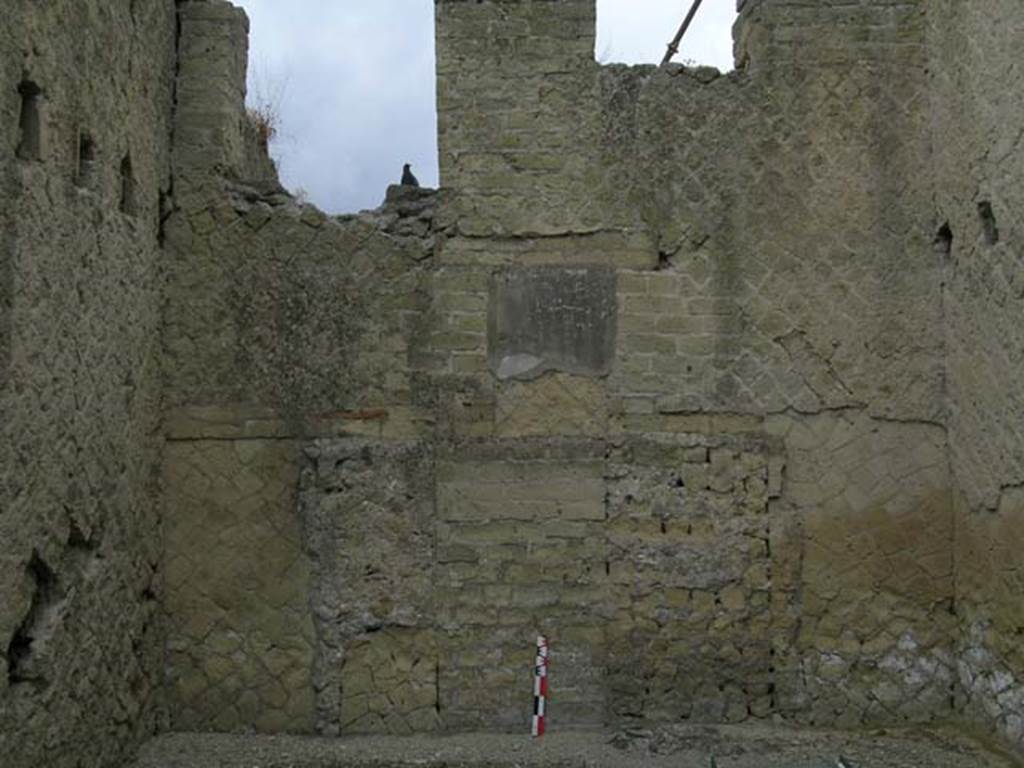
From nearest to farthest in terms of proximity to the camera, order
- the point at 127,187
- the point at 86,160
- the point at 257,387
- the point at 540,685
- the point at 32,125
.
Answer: the point at 32,125, the point at 86,160, the point at 127,187, the point at 540,685, the point at 257,387

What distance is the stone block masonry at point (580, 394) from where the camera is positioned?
233 inches

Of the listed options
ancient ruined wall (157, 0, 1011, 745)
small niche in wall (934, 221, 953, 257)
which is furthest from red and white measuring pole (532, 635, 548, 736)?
small niche in wall (934, 221, 953, 257)

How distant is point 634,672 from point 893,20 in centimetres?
359

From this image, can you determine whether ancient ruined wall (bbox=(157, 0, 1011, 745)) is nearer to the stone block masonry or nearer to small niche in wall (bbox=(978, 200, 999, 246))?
the stone block masonry

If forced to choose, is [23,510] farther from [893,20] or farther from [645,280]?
[893,20]

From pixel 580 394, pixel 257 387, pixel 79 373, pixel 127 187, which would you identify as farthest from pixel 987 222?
pixel 79 373

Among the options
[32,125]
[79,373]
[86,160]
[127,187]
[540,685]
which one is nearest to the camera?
[32,125]

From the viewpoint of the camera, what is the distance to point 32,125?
14.4 ft

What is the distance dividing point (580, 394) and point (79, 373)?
2.42m

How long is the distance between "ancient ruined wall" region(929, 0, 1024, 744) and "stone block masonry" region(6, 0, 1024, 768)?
38 mm

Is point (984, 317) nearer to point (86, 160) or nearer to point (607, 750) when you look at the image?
point (607, 750)

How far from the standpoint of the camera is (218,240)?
6.11 metres

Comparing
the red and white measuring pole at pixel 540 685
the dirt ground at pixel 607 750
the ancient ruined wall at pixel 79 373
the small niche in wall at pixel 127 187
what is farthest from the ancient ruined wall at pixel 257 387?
the red and white measuring pole at pixel 540 685

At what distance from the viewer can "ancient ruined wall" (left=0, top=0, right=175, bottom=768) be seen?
166 inches
